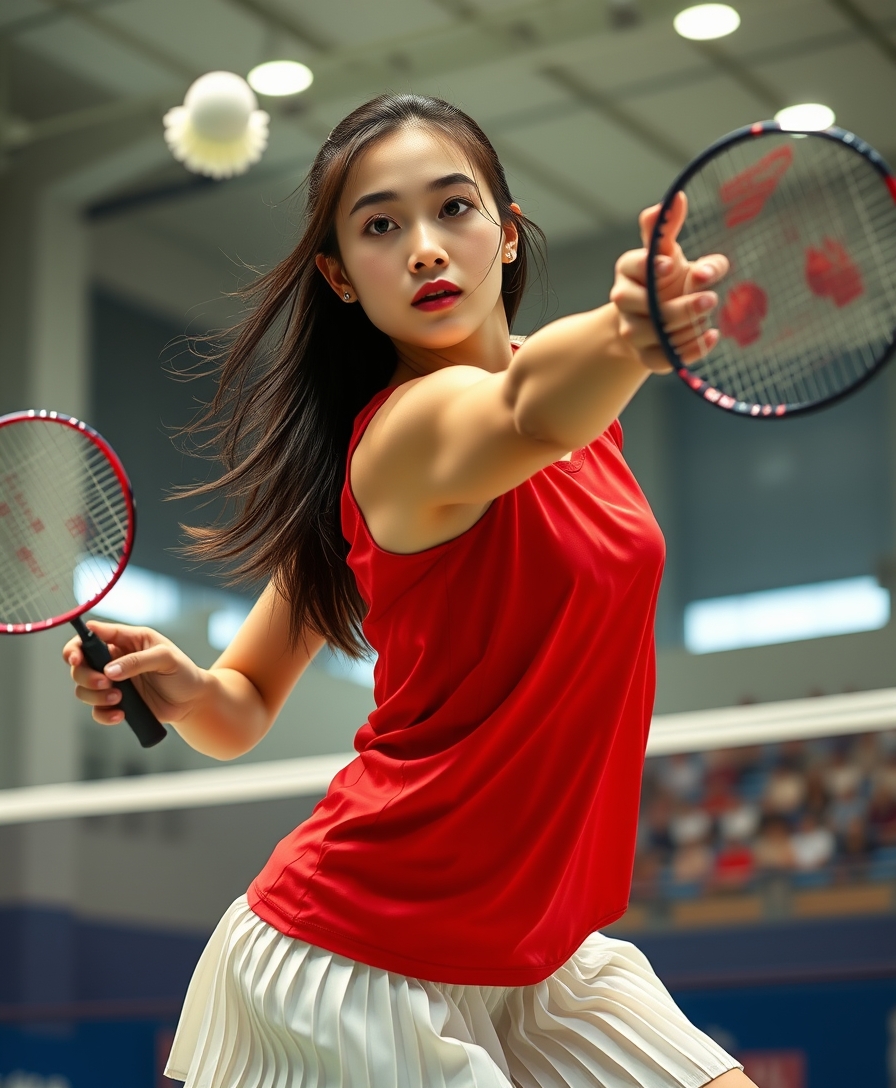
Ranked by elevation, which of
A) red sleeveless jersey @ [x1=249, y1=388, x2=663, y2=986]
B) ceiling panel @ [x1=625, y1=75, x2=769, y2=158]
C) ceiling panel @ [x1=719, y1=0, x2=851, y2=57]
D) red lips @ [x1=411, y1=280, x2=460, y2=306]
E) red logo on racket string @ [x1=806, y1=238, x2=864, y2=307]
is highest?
ceiling panel @ [x1=719, y1=0, x2=851, y2=57]

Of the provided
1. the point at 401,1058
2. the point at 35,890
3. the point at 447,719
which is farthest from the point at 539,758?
the point at 35,890

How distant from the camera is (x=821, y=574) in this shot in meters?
4.39

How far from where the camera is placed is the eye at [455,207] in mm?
1438

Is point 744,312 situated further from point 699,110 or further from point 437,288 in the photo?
point 699,110

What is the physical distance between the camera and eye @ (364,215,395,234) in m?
1.44

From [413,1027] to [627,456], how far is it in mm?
3328

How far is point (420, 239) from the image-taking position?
1398 millimetres

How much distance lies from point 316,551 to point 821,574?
119 inches

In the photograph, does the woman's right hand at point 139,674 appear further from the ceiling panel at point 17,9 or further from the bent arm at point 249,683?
the ceiling panel at point 17,9

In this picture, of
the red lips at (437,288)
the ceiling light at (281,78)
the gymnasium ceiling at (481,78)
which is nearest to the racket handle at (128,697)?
the red lips at (437,288)

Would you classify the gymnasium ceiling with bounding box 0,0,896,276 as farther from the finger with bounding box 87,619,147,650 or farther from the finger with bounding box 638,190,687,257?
the finger with bounding box 638,190,687,257

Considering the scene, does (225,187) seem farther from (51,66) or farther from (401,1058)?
(401,1058)

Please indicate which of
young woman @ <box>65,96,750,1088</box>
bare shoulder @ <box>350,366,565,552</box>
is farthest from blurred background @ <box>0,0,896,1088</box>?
bare shoulder @ <box>350,366,565,552</box>

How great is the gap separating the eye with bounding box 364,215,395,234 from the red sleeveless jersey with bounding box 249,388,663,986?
5.8 inches
